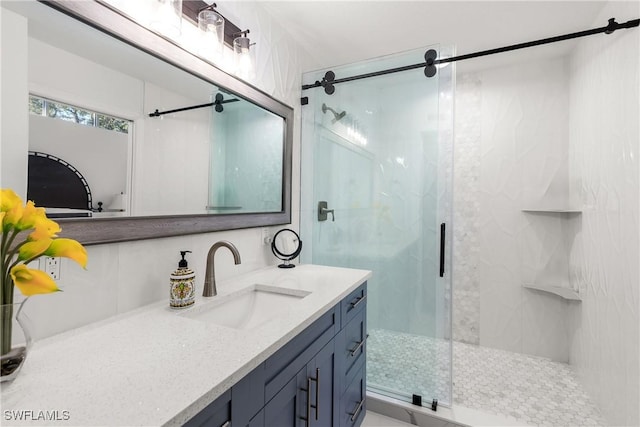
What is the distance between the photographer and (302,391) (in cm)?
99

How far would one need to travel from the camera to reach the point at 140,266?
108 centimetres

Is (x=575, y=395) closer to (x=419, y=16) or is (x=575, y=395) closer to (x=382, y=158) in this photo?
(x=382, y=158)

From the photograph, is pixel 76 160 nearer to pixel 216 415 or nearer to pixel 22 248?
pixel 22 248

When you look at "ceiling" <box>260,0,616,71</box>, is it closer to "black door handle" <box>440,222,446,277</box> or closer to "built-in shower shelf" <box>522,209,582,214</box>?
"built-in shower shelf" <box>522,209,582,214</box>

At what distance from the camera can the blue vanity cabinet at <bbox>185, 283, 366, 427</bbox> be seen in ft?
2.35

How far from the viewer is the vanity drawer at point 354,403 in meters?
1.37

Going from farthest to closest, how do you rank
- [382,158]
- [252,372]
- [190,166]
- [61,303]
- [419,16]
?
[382,158] → [419,16] → [190,166] → [61,303] → [252,372]

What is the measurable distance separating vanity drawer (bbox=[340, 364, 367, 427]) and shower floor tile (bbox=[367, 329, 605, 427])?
1.12 feet

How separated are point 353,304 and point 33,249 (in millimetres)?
1176

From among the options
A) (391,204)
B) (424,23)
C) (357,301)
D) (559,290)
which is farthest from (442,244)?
(424,23)

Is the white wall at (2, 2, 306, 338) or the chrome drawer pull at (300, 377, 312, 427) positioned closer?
the white wall at (2, 2, 306, 338)

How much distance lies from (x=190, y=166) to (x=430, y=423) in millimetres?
1880

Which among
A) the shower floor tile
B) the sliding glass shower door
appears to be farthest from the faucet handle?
the shower floor tile

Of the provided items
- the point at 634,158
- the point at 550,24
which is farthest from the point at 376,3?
the point at 634,158
